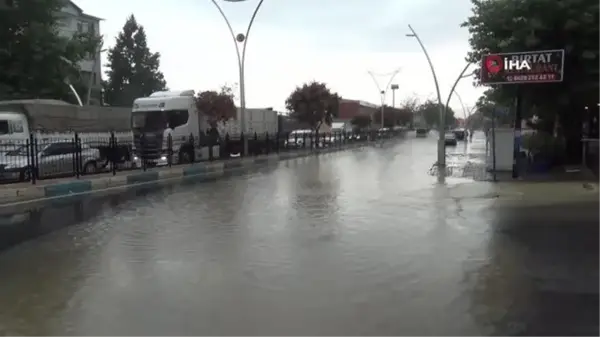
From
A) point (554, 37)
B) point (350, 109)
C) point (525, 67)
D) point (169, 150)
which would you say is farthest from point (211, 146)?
point (350, 109)

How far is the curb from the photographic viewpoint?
53.0 feet

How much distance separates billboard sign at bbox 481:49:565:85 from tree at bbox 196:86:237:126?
15588mm

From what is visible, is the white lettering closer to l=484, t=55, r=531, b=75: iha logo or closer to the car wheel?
l=484, t=55, r=531, b=75: iha logo

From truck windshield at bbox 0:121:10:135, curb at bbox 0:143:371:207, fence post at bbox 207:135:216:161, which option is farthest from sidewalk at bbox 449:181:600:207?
truck windshield at bbox 0:121:10:135

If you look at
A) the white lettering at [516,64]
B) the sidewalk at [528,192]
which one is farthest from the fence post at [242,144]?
the sidewalk at [528,192]

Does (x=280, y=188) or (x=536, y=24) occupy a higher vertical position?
(x=536, y=24)

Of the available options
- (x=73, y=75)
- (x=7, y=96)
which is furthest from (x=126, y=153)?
(x=73, y=75)

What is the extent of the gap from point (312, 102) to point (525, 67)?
34.4 m

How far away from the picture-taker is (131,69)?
86.8 m

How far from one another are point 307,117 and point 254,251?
4587 cm

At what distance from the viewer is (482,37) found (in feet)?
79.6

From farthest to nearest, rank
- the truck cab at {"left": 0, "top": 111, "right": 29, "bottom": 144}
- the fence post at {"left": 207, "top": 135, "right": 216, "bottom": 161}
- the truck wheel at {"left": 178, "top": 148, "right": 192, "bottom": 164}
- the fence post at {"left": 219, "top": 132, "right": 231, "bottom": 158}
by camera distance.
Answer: the fence post at {"left": 219, "top": 132, "right": 231, "bottom": 158}
the fence post at {"left": 207, "top": 135, "right": 216, "bottom": 161}
the truck wheel at {"left": 178, "top": 148, "right": 192, "bottom": 164}
the truck cab at {"left": 0, "top": 111, "right": 29, "bottom": 144}

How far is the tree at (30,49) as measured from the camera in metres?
31.5

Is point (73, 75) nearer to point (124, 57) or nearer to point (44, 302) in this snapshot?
point (44, 302)
